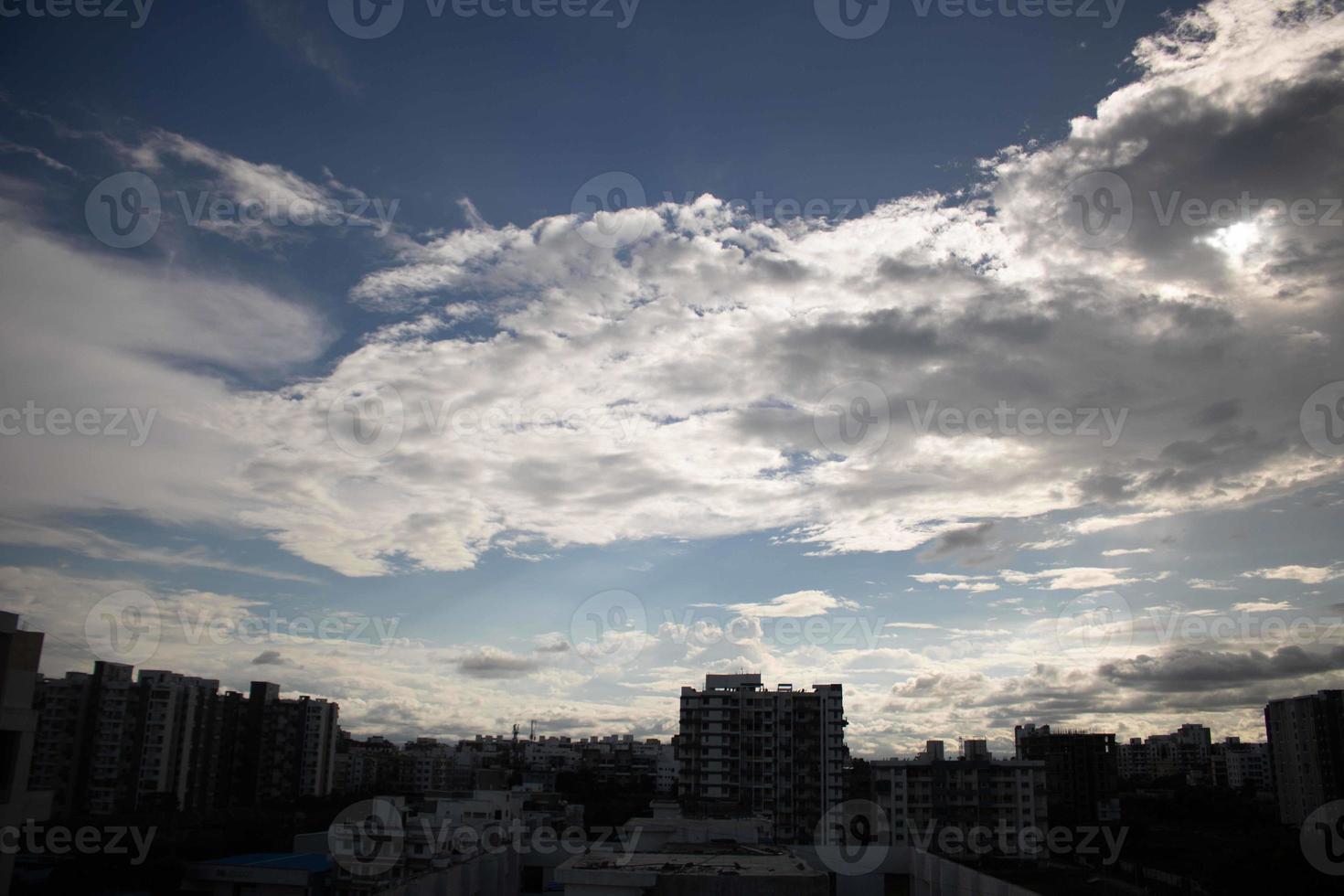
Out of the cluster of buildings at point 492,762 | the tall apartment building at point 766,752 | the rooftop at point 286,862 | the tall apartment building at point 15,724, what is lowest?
the cluster of buildings at point 492,762

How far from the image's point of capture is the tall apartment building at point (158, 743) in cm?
4747

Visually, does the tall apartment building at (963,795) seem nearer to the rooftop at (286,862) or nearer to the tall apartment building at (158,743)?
Answer: the rooftop at (286,862)

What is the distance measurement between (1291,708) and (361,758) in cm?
7999

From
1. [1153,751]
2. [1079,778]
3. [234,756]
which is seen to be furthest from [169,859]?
[1153,751]

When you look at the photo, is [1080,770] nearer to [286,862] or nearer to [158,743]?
[286,862]

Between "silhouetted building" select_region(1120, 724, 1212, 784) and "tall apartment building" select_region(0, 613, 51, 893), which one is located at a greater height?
"tall apartment building" select_region(0, 613, 51, 893)

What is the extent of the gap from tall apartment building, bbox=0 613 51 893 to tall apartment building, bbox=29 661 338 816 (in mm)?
40117

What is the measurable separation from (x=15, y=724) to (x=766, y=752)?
1534 inches

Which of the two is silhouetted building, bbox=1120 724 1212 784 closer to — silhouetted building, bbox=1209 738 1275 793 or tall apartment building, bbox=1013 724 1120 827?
silhouetted building, bbox=1209 738 1275 793

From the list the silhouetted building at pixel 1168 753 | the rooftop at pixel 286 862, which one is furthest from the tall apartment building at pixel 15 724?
the silhouetted building at pixel 1168 753

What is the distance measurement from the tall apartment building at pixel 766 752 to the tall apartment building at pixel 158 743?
97.4ft

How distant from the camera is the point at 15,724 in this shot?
11.3m

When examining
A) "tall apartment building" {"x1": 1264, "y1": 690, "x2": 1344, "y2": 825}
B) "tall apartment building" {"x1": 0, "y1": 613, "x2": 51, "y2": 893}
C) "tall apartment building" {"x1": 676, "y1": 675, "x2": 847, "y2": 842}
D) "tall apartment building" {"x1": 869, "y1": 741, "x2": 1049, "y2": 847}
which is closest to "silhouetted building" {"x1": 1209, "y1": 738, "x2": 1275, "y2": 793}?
"tall apartment building" {"x1": 1264, "y1": 690, "x2": 1344, "y2": 825}

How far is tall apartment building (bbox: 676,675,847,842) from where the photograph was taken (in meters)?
44.3
